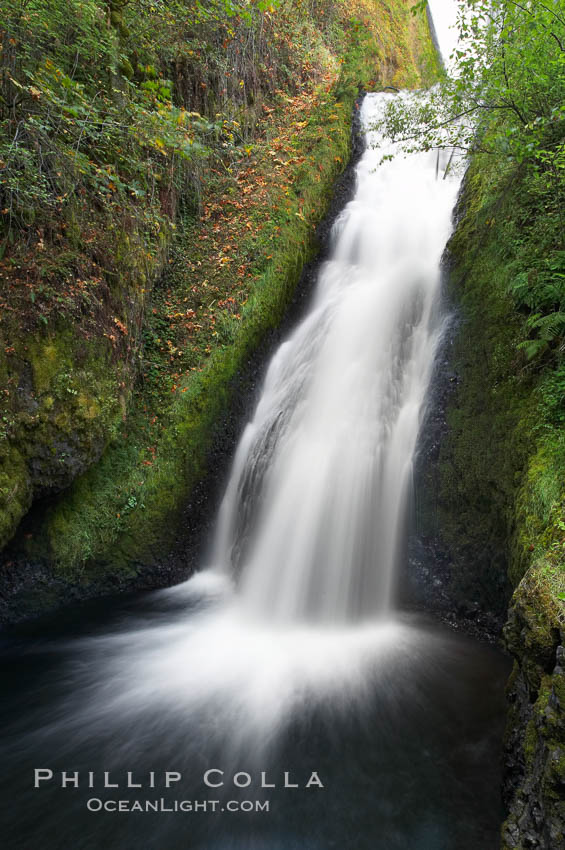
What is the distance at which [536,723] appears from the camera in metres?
2.66

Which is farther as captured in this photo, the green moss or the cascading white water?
the green moss

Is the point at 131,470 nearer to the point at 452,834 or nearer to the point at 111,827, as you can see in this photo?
the point at 111,827

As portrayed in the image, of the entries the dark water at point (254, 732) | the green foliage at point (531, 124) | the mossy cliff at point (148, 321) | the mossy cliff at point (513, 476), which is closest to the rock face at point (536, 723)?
the mossy cliff at point (513, 476)

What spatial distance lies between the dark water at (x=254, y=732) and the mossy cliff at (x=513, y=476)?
616 millimetres

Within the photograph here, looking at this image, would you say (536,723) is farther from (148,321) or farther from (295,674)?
(148,321)

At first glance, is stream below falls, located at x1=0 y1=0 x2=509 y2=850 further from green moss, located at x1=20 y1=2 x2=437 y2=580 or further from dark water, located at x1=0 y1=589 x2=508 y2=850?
green moss, located at x1=20 y1=2 x2=437 y2=580

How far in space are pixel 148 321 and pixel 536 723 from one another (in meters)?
6.61

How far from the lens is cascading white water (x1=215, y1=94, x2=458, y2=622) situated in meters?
5.64

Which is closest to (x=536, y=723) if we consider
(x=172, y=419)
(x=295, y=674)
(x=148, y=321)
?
(x=295, y=674)

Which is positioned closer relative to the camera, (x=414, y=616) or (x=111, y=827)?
(x=111, y=827)

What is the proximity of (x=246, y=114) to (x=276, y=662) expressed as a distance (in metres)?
10.7

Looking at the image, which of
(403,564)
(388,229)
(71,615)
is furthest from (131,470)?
(388,229)

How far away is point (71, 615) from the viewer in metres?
5.51

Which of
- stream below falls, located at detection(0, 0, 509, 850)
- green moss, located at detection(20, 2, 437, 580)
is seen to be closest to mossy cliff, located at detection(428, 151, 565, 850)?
stream below falls, located at detection(0, 0, 509, 850)
